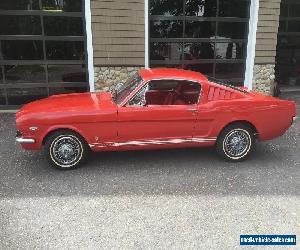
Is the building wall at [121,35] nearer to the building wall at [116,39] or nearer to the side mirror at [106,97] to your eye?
the building wall at [116,39]

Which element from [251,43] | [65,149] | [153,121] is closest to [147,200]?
[153,121]

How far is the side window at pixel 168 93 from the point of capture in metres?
5.62

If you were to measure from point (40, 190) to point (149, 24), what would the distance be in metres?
6.41

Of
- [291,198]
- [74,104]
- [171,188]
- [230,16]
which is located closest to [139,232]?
[171,188]

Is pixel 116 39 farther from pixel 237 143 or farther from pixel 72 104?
pixel 237 143

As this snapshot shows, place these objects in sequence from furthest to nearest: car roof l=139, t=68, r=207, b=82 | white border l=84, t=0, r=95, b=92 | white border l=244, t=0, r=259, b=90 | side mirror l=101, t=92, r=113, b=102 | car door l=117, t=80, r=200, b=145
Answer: white border l=244, t=0, r=259, b=90, white border l=84, t=0, r=95, b=92, side mirror l=101, t=92, r=113, b=102, car roof l=139, t=68, r=207, b=82, car door l=117, t=80, r=200, b=145

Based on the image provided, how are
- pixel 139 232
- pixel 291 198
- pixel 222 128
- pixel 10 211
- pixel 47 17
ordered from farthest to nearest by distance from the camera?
pixel 47 17 < pixel 222 128 < pixel 291 198 < pixel 10 211 < pixel 139 232

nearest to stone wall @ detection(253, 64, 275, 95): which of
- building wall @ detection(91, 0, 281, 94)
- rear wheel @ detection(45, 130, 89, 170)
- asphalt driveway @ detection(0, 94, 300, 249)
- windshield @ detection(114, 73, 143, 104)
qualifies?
building wall @ detection(91, 0, 281, 94)

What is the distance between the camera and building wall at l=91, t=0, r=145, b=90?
9.17 m

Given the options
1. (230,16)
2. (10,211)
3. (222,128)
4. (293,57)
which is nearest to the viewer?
(10,211)

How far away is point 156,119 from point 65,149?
159 cm

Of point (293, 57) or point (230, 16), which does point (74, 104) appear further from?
point (293, 57)

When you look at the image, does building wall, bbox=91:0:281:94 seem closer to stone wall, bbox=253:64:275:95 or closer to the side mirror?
stone wall, bbox=253:64:275:95

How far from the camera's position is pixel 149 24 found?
9727 mm
